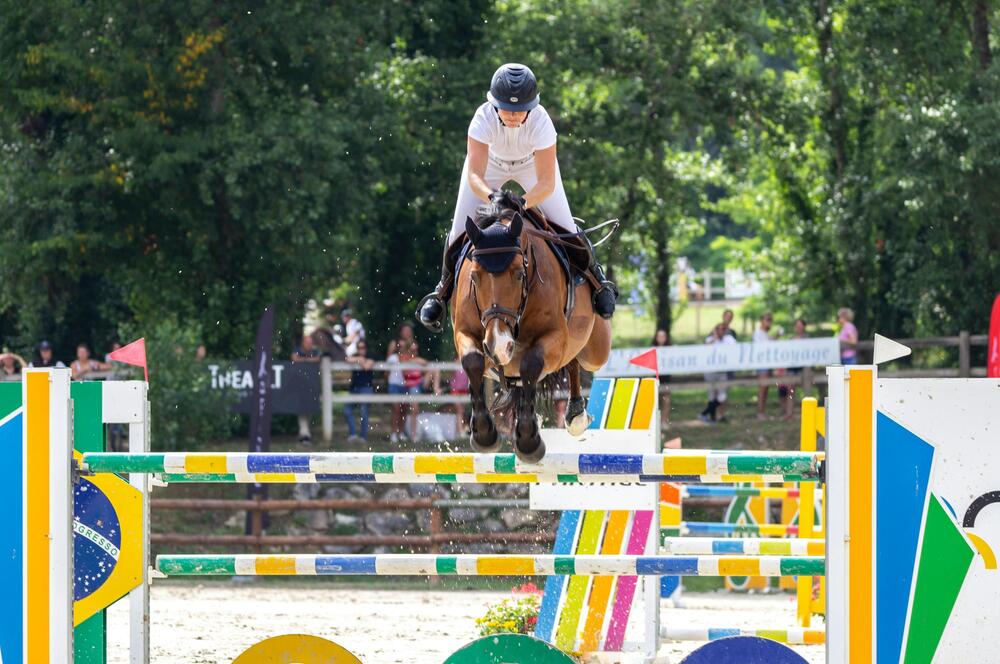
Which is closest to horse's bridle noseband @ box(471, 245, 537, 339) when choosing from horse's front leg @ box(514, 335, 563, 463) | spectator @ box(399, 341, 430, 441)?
horse's front leg @ box(514, 335, 563, 463)

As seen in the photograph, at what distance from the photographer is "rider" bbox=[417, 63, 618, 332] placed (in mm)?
5430

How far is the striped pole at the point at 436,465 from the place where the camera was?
3861mm

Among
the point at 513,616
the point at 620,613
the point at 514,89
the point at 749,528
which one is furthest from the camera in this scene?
the point at 749,528

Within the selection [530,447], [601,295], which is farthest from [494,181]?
[530,447]

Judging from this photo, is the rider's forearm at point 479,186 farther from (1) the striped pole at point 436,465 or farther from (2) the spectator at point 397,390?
(2) the spectator at point 397,390

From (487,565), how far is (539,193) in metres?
1.51

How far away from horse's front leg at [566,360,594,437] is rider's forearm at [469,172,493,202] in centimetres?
95

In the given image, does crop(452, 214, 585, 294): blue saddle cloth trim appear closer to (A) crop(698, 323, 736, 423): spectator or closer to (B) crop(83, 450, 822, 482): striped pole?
(B) crop(83, 450, 822, 482): striped pole

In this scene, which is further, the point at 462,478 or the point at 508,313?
the point at 508,313

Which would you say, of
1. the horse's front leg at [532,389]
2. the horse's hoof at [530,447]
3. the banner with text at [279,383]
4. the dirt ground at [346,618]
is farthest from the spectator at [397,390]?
the horse's hoof at [530,447]

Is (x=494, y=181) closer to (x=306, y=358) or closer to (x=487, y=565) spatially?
(x=487, y=565)

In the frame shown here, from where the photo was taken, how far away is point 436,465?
4.07 meters

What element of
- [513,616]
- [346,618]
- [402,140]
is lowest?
[346,618]

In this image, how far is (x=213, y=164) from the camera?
626 inches
